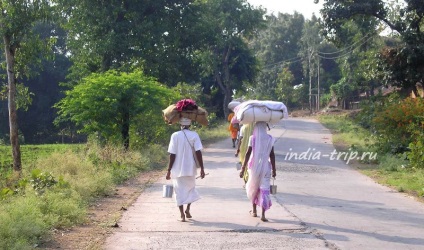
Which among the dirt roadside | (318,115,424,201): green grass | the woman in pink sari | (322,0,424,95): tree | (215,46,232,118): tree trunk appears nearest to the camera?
the dirt roadside

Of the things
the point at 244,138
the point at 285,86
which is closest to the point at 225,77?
the point at 285,86

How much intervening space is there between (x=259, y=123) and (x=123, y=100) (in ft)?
41.2

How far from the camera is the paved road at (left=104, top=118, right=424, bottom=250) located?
8.19 metres

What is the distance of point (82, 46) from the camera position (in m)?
29.3

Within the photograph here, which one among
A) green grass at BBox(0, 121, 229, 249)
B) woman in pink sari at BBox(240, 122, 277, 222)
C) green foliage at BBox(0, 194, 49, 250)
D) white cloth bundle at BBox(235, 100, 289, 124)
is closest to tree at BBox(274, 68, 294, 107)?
green grass at BBox(0, 121, 229, 249)

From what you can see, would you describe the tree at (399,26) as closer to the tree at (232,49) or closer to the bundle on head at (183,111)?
the bundle on head at (183,111)

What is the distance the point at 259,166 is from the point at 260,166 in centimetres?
2

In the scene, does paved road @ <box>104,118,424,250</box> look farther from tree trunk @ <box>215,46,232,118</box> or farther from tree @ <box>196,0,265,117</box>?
tree trunk @ <box>215,46,232,118</box>

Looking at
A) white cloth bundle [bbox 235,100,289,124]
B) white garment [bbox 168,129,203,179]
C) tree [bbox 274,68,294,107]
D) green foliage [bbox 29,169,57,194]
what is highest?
tree [bbox 274,68,294,107]

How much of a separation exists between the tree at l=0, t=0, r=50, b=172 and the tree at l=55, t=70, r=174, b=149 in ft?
13.6

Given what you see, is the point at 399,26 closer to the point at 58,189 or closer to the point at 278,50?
the point at 58,189

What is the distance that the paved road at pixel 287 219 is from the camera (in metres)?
8.19

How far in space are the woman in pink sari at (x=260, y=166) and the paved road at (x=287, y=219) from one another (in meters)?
0.40

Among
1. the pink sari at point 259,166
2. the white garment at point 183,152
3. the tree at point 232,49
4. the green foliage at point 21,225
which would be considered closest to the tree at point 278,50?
the tree at point 232,49
